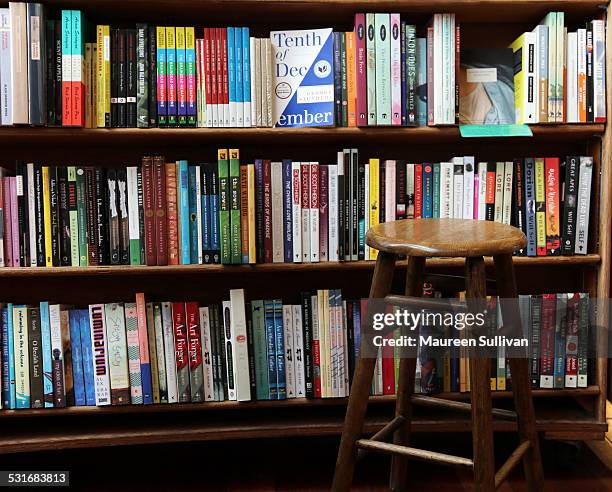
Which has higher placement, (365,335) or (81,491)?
(365,335)

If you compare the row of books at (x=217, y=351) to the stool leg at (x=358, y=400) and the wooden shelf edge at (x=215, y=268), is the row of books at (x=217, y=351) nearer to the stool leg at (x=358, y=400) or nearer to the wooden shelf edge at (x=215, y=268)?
the wooden shelf edge at (x=215, y=268)

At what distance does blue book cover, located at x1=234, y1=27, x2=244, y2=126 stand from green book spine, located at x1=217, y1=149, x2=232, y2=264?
106mm

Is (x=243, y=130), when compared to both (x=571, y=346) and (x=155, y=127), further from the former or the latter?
(x=571, y=346)

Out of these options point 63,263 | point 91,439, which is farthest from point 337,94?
point 91,439

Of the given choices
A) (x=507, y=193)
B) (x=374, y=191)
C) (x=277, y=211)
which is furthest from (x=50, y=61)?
(x=507, y=193)

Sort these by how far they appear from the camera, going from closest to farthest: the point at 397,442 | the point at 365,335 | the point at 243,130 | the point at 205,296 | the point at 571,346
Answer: the point at 365,335, the point at 397,442, the point at 243,130, the point at 571,346, the point at 205,296

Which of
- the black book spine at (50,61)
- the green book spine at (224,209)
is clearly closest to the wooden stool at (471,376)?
the green book spine at (224,209)

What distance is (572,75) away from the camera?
1719mm

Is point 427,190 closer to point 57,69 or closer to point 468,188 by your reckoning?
point 468,188

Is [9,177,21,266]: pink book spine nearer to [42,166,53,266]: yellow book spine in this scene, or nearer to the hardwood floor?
[42,166,53,266]: yellow book spine

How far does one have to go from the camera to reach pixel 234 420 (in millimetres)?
1823

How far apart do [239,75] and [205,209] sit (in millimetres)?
369

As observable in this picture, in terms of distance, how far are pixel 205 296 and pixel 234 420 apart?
1.27ft

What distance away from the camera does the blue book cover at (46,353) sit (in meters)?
1.71
